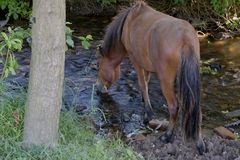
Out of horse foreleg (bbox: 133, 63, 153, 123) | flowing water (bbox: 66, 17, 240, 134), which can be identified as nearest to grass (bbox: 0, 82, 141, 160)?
horse foreleg (bbox: 133, 63, 153, 123)

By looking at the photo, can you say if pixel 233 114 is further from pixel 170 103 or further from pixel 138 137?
pixel 138 137

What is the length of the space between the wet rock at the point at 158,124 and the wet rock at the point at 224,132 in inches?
24.3

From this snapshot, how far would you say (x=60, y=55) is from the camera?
3895mm

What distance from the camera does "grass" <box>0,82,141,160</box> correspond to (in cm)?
388

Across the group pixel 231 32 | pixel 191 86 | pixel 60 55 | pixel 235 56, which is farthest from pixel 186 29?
pixel 231 32

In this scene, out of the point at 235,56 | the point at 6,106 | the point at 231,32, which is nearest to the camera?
the point at 6,106

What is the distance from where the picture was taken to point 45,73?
3.86 meters

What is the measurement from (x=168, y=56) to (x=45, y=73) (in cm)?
172

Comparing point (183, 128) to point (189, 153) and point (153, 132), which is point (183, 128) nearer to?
point (189, 153)

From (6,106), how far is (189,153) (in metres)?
1.92

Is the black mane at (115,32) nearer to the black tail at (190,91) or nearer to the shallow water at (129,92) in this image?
the shallow water at (129,92)

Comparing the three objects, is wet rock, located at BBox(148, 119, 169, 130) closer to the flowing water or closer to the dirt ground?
the flowing water

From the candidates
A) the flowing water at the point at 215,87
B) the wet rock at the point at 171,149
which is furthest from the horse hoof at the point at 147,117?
the wet rock at the point at 171,149

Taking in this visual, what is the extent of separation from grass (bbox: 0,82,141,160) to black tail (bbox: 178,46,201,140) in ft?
2.77
